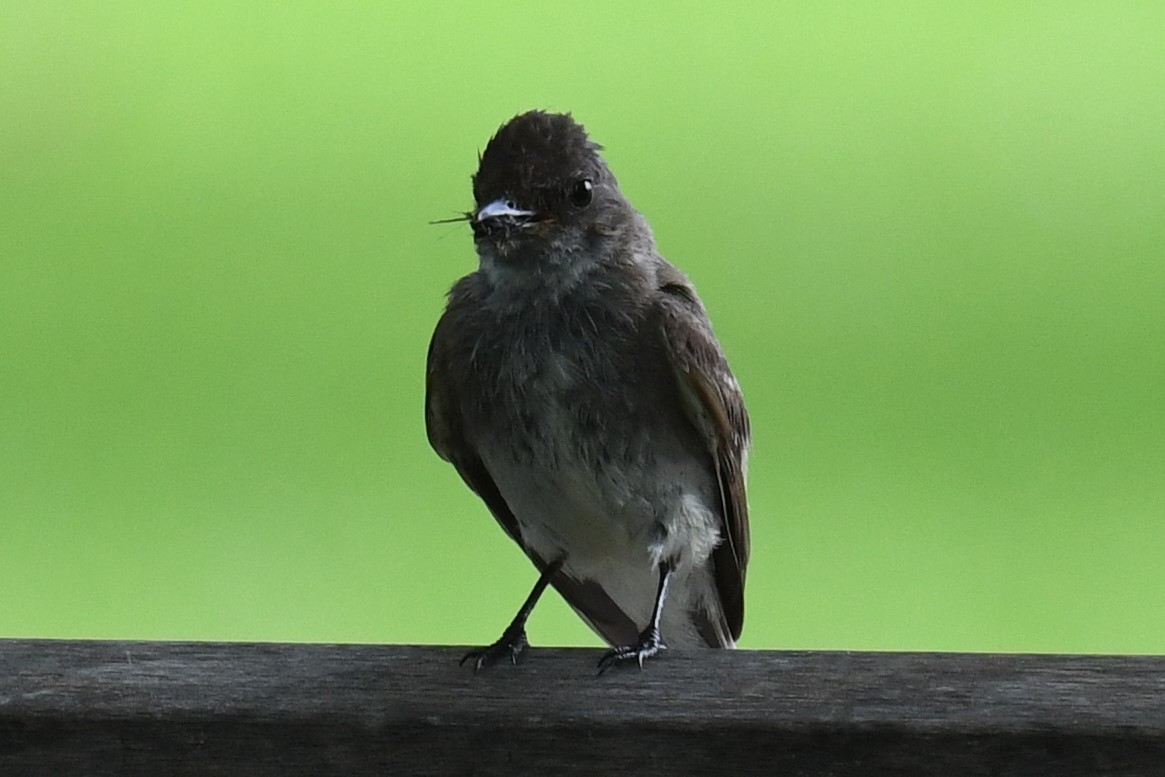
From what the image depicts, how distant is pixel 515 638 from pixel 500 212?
55 cm

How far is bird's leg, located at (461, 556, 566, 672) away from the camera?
1885mm

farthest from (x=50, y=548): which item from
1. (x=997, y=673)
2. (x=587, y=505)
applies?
(x=997, y=673)

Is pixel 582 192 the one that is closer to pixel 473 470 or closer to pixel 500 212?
pixel 500 212

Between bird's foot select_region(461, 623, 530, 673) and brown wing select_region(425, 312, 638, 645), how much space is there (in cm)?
44

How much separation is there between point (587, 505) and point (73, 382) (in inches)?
35.4

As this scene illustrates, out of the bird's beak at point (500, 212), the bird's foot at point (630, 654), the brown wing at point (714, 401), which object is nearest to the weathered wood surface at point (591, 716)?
the bird's foot at point (630, 654)

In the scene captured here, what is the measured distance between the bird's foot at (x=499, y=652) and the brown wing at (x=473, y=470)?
1.44 feet

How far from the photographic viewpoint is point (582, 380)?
2320 mm

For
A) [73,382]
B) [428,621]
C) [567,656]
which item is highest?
[73,382]

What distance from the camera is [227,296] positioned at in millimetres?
2740

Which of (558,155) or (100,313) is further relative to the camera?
(100,313)

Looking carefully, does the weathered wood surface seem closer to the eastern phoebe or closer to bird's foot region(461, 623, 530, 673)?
bird's foot region(461, 623, 530, 673)

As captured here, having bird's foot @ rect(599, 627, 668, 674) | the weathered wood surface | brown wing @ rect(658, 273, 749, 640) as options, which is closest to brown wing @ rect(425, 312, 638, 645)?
brown wing @ rect(658, 273, 749, 640)

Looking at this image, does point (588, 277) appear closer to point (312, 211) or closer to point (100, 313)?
point (312, 211)
